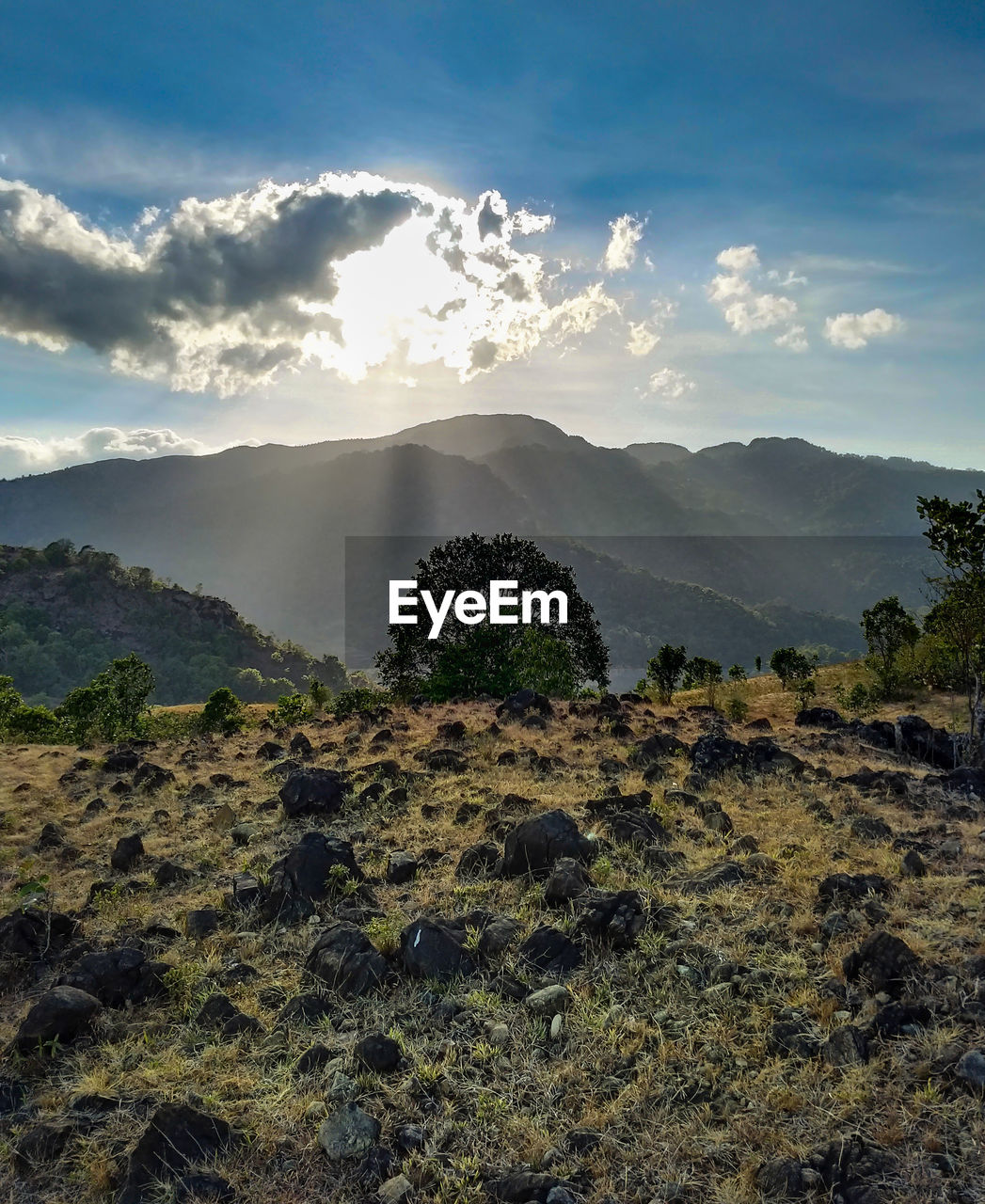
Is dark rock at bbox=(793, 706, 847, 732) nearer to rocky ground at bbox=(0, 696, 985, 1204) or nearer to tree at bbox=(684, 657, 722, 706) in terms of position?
rocky ground at bbox=(0, 696, 985, 1204)

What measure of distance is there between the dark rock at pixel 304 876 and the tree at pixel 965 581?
56.9 ft

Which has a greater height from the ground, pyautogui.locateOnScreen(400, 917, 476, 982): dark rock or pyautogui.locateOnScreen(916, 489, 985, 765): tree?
pyautogui.locateOnScreen(916, 489, 985, 765): tree

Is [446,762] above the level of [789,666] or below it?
above

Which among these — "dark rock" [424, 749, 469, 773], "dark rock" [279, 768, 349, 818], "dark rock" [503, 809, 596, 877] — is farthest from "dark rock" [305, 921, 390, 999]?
"dark rock" [424, 749, 469, 773]

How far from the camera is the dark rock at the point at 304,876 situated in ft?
32.8

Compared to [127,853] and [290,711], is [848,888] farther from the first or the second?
[290,711]

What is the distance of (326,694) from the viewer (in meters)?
40.9

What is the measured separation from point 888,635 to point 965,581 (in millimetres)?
26984

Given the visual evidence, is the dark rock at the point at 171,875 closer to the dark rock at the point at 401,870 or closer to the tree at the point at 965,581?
the dark rock at the point at 401,870

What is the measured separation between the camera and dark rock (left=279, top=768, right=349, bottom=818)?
46.5 ft

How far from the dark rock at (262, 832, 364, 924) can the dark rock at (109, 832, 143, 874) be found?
3.32 metres

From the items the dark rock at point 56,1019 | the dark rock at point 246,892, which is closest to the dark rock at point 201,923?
the dark rock at point 246,892

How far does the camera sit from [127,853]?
12297mm

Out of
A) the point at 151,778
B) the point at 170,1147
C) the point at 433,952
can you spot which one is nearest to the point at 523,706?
the point at 151,778
